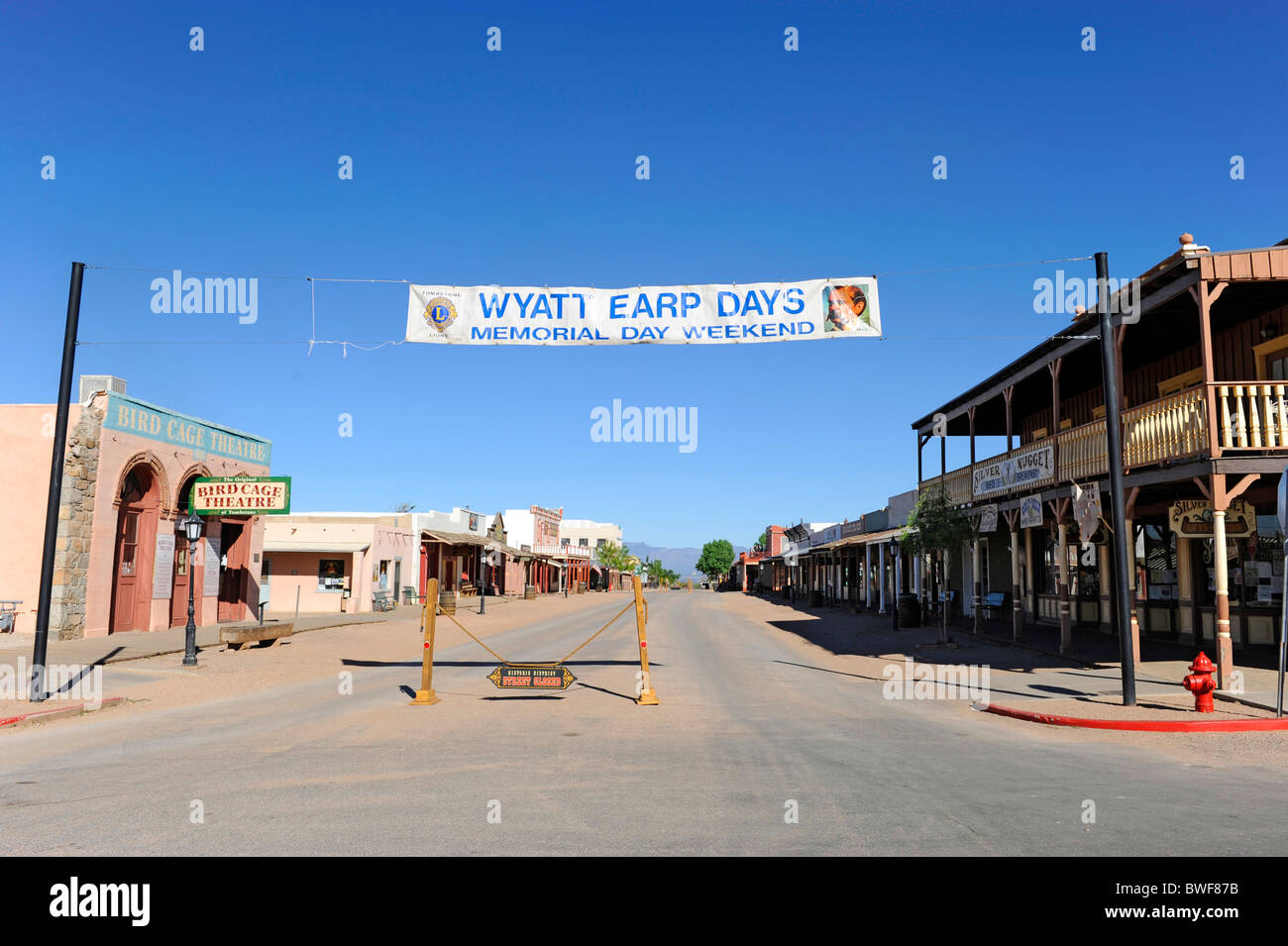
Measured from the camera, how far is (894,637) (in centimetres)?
2597

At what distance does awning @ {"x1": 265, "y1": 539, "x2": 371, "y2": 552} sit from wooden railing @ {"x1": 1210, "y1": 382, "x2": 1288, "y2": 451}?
3110cm

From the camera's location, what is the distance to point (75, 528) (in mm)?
20422

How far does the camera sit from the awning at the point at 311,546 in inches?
1441

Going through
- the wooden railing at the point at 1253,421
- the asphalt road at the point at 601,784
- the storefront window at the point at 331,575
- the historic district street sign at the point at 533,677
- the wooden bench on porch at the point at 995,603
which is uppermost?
the wooden railing at the point at 1253,421

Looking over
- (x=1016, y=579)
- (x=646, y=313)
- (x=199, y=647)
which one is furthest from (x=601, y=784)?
(x=1016, y=579)

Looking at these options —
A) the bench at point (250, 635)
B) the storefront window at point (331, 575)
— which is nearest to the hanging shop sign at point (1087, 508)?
the bench at point (250, 635)

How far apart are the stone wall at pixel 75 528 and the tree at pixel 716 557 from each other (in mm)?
158342

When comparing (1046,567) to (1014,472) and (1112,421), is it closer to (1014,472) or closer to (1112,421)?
(1014,472)

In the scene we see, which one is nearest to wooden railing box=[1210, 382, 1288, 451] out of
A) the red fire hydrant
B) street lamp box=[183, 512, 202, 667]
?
the red fire hydrant

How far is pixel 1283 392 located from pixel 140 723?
18.3 metres

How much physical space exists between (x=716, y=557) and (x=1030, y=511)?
540ft

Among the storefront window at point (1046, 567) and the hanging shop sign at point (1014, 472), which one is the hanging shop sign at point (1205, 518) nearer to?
the hanging shop sign at point (1014, 472)
